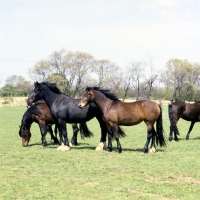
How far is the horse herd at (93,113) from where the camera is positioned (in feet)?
35.8

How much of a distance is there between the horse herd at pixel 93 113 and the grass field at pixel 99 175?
2.34 feet

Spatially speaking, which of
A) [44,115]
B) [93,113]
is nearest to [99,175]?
[93,113]

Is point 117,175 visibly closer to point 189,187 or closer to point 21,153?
point 189,187

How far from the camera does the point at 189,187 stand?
259 inches

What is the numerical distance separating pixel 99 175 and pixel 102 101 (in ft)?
12.9

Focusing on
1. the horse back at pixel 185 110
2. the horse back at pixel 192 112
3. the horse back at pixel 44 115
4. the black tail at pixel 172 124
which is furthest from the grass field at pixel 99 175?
the horse back at pixel 192 112

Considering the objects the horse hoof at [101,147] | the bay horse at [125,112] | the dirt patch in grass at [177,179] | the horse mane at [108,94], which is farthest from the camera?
the horse hoof at [101,147]

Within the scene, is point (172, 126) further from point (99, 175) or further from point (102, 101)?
point (99, 175)

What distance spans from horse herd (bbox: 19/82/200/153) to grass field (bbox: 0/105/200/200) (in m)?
0.71

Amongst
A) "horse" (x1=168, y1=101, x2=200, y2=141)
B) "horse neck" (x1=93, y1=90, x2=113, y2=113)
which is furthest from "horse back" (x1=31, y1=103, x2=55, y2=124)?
"horse" (x1=168, y1=101, x2=200, y2=141)

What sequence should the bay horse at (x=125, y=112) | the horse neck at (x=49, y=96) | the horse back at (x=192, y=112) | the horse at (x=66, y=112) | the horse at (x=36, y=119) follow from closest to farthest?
the bay horse at (x=125, y=112), the horse at (x=66, y=112), the horse neck at (x=49, y=96), the horse at (x=36, y=119), the horse back at (x=192, y=112)

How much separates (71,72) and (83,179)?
77.5 meters

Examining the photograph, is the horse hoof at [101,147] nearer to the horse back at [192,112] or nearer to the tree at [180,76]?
the horse back at [192,112]

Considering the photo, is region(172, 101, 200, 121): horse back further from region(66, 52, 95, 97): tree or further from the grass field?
region(66, 52, 95, 97): tree
